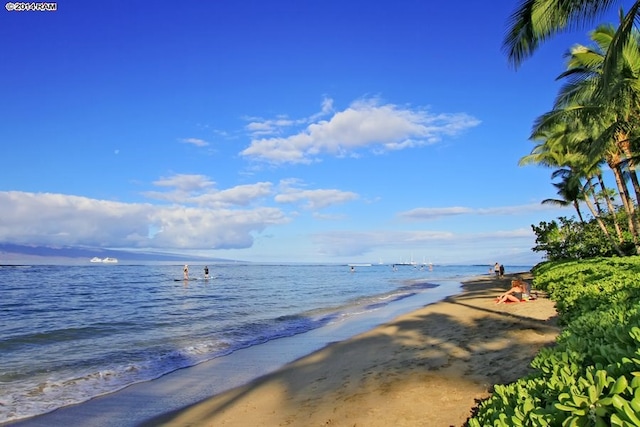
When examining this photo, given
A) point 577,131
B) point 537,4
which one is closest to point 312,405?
point 537,4

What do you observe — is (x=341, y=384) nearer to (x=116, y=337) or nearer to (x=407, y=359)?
(x=407, y=359)

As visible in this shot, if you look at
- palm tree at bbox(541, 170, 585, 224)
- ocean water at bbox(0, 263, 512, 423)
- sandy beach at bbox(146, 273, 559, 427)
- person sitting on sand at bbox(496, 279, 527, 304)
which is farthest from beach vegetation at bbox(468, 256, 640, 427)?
palm tree at bbox(541, 170, 585, 224)

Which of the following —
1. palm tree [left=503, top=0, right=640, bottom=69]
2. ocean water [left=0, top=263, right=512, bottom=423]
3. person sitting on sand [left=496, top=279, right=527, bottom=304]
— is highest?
palm tree [left=503, top=0, right=640, bottom=69]

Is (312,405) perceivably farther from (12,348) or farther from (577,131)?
(577,131)

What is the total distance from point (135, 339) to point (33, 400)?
6.43 meters

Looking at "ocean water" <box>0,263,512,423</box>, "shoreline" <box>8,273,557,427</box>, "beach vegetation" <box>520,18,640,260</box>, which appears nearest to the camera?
"shoreline" <box>8,273,557,427</box>

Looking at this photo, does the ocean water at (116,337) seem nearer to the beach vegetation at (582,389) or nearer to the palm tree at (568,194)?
the beach vegetation at (582,389)

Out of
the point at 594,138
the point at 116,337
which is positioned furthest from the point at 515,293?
the point at 116,337

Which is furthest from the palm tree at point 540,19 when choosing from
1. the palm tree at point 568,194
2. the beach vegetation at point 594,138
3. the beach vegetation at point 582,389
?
the palm tree at point 568,194

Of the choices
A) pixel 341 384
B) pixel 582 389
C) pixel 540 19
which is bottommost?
pixel 341 384

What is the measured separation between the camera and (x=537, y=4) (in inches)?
419

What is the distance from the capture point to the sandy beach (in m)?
5.96

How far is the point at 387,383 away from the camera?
7.22 metres

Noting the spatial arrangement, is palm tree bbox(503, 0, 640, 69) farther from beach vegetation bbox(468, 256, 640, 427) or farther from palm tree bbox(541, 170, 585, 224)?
palm tree bbox(541, 170, 585, 224)
